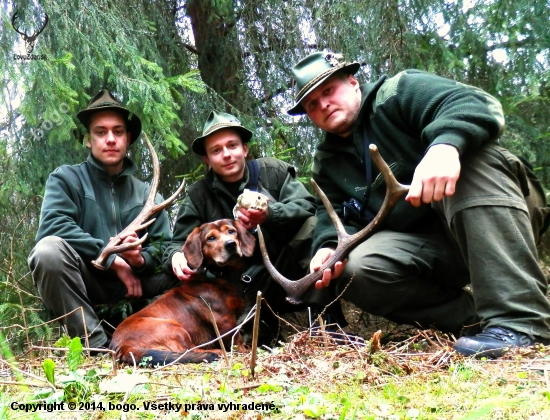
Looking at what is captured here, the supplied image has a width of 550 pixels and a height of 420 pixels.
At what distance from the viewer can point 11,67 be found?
17.8 feet

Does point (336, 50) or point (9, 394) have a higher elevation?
point (336, 50)

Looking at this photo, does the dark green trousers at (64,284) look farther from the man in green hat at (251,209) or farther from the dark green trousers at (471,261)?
the dark green trousers at (471,261)

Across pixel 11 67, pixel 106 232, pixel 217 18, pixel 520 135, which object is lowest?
pixel 106 232

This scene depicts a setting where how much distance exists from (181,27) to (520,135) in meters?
→ 4.43

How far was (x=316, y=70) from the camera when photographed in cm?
472

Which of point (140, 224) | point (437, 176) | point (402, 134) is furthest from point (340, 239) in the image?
point (140, 224)

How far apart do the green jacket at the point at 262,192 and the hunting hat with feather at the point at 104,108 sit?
3.06ft

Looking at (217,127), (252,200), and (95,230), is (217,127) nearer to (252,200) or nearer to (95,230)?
(252,200)

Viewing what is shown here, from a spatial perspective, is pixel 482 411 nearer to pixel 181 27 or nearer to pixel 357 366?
pixel 357 366

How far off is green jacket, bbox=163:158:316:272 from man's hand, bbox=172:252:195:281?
13 cm

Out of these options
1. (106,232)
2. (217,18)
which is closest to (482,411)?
(106,232)

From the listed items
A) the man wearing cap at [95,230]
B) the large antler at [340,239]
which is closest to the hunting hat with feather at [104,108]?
the man wearing cap at [95,230]

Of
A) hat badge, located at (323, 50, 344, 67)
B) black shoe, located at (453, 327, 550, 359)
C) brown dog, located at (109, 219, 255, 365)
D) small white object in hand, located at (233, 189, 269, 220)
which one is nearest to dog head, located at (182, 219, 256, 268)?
brown dog, located at (109, 219, 255, 365)

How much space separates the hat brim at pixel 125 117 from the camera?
5.88 metres
